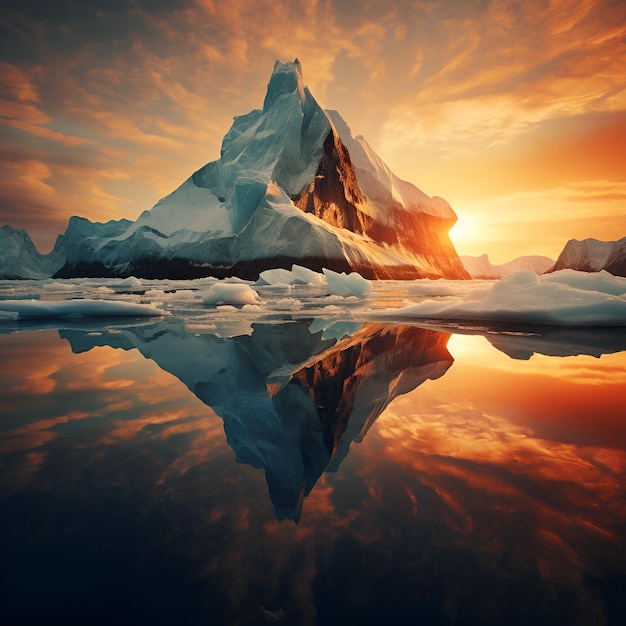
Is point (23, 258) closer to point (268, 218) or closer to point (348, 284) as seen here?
point (268, 218)

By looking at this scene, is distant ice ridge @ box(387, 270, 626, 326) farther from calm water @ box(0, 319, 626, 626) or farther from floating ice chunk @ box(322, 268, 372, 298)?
floating ice chunk @ box(322, 268, 372, 298)

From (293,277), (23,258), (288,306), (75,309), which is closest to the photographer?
(75,309)

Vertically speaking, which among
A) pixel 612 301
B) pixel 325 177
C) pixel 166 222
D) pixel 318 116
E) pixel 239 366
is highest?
pixel 318 116

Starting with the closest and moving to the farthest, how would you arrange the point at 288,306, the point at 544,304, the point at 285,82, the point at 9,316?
the point at 544,304
the point at 9,316
the point at 288,306
the point at 285,82

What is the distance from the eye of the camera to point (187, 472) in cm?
179

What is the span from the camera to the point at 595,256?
7981cm

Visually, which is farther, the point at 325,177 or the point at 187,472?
the point at 325,177

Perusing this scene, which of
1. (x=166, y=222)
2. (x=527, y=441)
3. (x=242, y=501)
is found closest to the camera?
(x=242, y=501)

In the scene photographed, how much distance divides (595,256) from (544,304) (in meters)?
92.8

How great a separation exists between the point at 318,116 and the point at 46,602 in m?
55.0

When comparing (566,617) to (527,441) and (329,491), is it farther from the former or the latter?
(527,441)

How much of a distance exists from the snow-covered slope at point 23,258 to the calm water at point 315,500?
140m

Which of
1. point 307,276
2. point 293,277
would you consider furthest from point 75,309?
point 293,277

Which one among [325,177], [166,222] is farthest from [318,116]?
[166,222]
